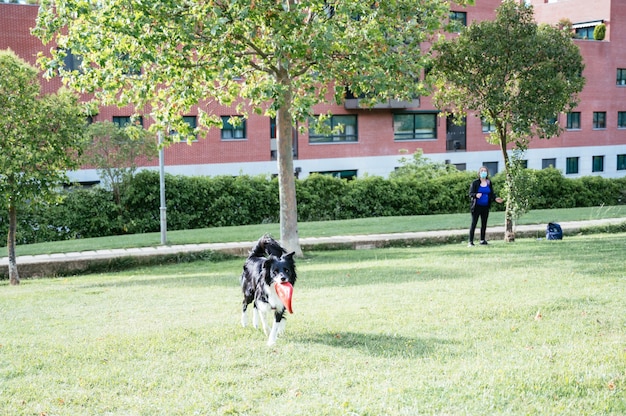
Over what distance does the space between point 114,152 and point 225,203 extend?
179 inches

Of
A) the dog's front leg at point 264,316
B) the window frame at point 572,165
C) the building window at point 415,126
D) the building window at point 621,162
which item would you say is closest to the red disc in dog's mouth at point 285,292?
the dog's front leg at point 264,316

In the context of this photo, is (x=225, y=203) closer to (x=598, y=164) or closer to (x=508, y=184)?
(x=508, y=184)

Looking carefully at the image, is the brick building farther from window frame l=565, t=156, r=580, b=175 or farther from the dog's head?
the dog's head

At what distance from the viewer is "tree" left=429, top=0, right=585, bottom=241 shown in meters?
15.8

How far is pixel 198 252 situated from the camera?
17.9m

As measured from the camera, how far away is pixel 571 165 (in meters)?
48.6

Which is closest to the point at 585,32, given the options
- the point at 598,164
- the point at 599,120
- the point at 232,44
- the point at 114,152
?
the point at 599,120

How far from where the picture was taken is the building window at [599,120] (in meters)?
49.2

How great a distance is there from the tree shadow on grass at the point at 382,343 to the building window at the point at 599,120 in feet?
153

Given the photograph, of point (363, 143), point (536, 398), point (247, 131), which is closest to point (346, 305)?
point (536, 398)

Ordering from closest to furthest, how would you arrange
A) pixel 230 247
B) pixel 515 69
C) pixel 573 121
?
pixel 515 69
pixel 230 247
pixel 573 121

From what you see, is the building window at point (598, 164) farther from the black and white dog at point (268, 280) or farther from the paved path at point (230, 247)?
the black and white dog at point (268, 280)

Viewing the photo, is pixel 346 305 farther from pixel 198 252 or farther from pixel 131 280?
pixel 198 252

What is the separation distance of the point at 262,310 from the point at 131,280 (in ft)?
25.9
